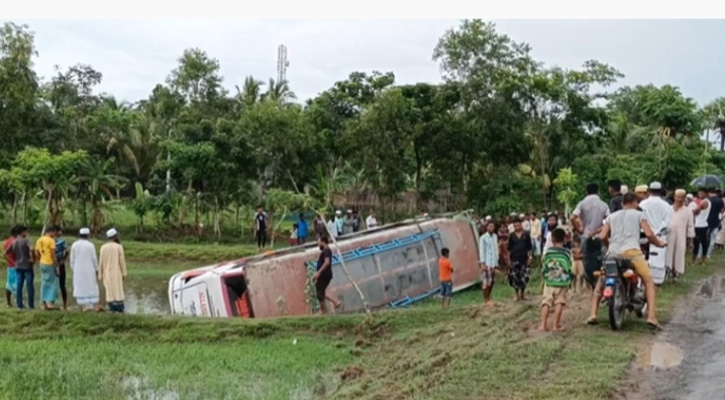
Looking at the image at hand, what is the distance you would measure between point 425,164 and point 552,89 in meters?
5.81

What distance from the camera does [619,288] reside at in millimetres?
9453

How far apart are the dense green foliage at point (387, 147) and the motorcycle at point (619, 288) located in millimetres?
17286

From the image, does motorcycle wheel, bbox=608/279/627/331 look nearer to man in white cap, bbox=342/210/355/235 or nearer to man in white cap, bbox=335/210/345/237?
man in white cap, bbox=335/210/345/237

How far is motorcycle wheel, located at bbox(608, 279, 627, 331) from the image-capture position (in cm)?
935

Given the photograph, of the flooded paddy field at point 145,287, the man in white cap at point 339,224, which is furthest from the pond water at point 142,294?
the man in white cap at point 339,224

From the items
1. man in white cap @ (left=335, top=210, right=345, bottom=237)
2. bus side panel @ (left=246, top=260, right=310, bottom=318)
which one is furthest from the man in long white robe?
man in white cap @ (left=335, top=210, right=345, bottom=237)

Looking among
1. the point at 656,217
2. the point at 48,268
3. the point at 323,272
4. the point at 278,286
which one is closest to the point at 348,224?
the point at 278,286

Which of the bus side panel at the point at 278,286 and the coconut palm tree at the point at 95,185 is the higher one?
the coconut palm tree at the point at 95,185

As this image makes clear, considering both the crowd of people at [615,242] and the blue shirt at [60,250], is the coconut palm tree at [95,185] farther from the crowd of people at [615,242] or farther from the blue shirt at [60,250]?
the crowd of people at [615,242]

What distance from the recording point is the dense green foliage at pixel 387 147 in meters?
28.9

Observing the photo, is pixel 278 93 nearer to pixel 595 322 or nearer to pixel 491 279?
pixel 491 279

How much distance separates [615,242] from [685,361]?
1.73 metres

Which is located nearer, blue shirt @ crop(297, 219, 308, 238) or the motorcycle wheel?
the motorcycle wheel

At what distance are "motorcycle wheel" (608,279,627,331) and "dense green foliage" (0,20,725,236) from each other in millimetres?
17725
